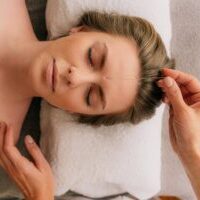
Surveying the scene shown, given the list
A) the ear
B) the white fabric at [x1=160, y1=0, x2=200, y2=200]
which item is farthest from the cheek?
the white fabric at [x1=160, y1=0, x2=200, y2=200]

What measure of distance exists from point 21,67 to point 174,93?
0.54 meters

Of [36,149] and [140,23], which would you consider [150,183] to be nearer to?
[36,149]

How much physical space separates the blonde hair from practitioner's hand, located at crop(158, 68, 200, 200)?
45 mm

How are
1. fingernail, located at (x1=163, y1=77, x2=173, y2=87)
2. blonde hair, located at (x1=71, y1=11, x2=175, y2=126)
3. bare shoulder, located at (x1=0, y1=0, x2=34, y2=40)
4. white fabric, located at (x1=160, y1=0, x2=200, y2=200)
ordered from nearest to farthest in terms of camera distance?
fingernail, located at (x1=163, y1=77, x2=173, y2=87), blonde hair, located at (x1=71, y1=11, x2=175, y2=126), bare shoulder, located at (x1=0, y1=0, x2=34, y2=40), white fabric, located at (x1=160, y1=0, x2=200, y2=200)

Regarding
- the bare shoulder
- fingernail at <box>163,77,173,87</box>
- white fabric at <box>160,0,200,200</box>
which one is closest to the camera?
fingernail at <box>163,77,173,87</box>

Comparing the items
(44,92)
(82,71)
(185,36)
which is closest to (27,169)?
(44,92)

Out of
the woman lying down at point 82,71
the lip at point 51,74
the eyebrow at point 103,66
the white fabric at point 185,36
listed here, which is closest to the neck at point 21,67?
the woman lying down at point 82,71

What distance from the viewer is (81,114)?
140cm

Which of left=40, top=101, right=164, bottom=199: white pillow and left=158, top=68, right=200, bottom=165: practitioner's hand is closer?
left=158, top=68, right=200, bottom=165: practitioner's hand

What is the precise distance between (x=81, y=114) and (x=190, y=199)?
0.69m

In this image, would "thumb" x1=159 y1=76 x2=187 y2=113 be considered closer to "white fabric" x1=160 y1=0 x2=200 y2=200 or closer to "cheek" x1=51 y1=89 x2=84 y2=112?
"cheek" x1=51 y1=89 x2=84 y2=112

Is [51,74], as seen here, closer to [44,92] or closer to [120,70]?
[44,92]

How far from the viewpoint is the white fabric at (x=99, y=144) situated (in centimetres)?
142

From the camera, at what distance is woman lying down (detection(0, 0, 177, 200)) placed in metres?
1.23
